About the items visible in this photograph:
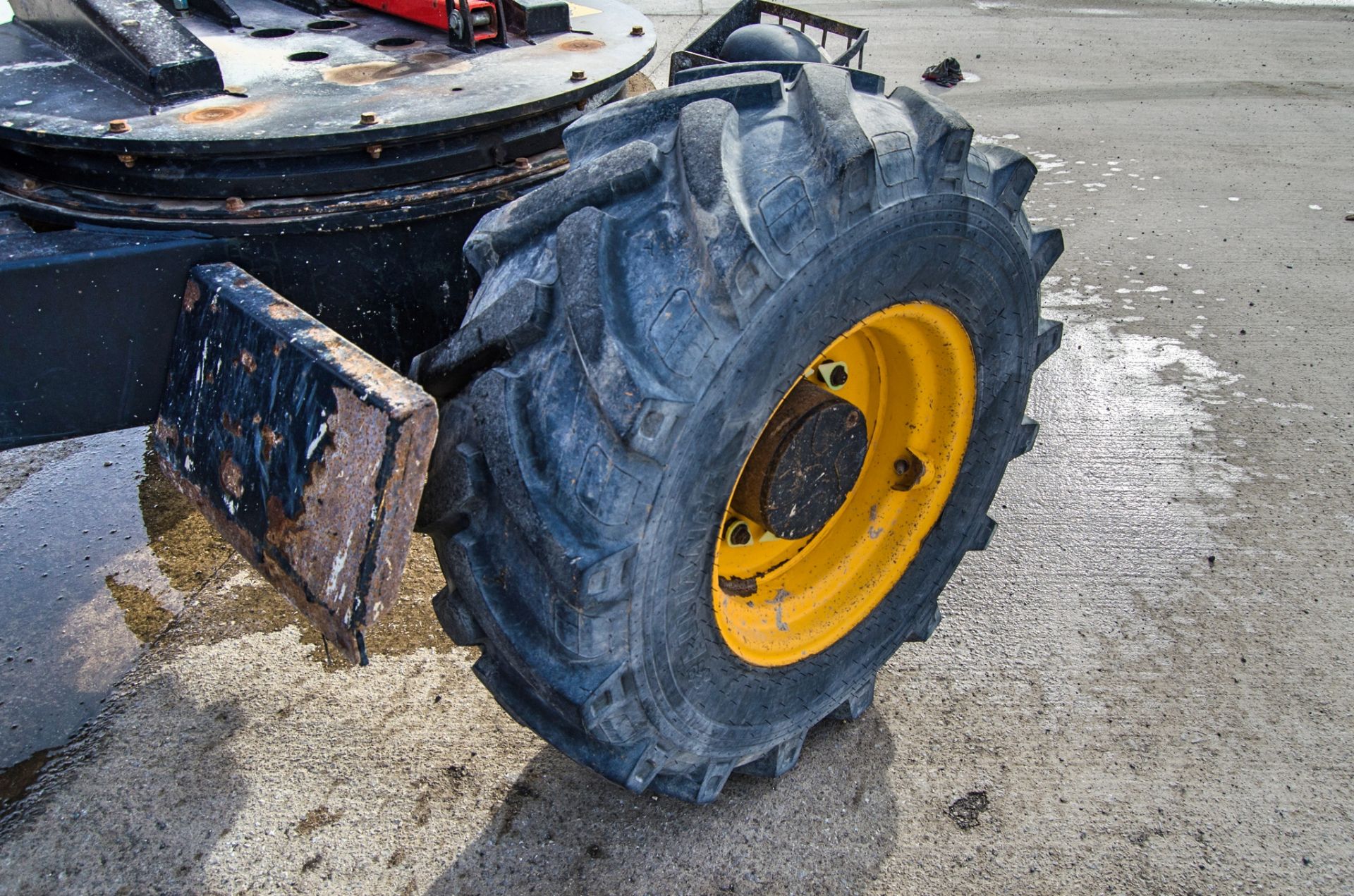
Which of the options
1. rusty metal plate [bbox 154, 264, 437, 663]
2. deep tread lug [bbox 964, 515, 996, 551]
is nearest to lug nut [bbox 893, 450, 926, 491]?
deep tread lug [bbox 964, 515, 996, 551]

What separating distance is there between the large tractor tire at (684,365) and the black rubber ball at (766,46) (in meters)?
1.10

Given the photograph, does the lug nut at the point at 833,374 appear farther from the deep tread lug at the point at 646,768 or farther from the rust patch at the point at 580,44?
the rust patch at the point at 580,44

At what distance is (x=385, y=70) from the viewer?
2033 mm

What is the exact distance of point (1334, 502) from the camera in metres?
2.94

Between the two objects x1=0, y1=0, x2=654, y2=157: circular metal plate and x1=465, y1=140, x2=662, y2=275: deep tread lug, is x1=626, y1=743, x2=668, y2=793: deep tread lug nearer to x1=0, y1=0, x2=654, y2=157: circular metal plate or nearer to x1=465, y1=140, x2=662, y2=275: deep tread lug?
x1=465, y1=140, x2=662, y2=275: deep tread lug

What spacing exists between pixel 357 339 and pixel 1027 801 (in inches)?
65.2

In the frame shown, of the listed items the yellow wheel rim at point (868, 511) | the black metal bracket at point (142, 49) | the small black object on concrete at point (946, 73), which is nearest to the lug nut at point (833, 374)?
the yellow wheel rim at point (868, 511)

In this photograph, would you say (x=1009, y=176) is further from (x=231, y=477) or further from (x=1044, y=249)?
(x=231, y=477)

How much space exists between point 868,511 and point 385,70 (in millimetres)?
1391

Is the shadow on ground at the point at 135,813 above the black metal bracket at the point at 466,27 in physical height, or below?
below

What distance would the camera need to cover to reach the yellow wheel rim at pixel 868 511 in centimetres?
197

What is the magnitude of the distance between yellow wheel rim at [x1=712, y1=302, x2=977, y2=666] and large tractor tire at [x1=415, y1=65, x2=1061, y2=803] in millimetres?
18

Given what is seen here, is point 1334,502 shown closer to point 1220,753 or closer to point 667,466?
point 1220,753

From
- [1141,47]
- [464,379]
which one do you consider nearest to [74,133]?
[464,379]
